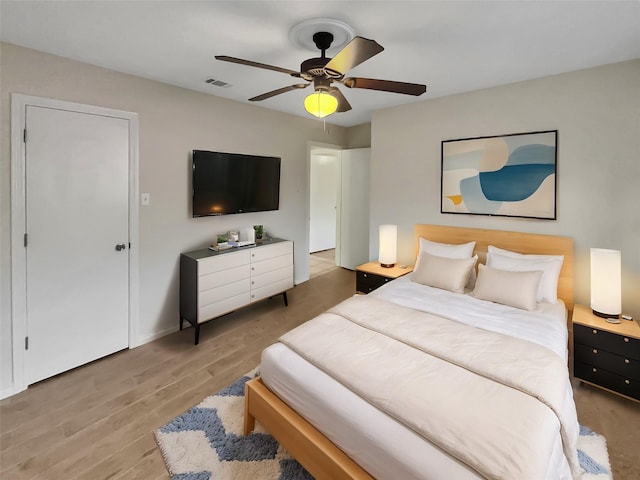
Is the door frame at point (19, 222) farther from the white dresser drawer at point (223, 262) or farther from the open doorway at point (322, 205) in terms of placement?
the open doorway at point (322, 205)

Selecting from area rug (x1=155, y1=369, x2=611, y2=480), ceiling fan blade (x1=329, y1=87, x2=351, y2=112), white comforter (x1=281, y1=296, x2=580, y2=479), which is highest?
ceiling fan blade (x1=329, y1=87, x2=351, y2=112)

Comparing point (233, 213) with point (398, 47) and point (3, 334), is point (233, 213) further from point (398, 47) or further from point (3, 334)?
point (398, 47)

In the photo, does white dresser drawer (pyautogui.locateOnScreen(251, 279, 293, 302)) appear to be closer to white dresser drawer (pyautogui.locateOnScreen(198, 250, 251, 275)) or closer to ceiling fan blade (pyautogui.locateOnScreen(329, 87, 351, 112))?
white dresser drawer (pyautogui.locateOnScreen(198, 250, 251, 275))

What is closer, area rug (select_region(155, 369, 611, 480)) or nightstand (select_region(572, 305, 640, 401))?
area rug (select_region(155, 369, 611, 480))

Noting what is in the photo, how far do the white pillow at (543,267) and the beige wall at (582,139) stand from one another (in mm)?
290

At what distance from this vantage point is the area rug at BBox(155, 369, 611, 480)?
5.56ft

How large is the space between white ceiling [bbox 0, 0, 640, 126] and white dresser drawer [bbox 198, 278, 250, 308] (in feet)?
6.84

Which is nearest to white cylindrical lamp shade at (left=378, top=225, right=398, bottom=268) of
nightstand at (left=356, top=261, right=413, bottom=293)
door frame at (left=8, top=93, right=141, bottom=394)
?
nightstand at (left=356, top=261, right=413, bottom=293)

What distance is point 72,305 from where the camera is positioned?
2633mm

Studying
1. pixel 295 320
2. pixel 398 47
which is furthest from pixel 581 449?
pixel 398 47

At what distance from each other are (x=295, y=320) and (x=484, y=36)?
3150 mm

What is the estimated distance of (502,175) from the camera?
3.11 meters

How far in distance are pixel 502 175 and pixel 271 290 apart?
9.38 ft

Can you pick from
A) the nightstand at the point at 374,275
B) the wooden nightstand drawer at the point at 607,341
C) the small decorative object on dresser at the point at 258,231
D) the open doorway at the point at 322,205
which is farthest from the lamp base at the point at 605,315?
the open doorway at the point at 322,205
